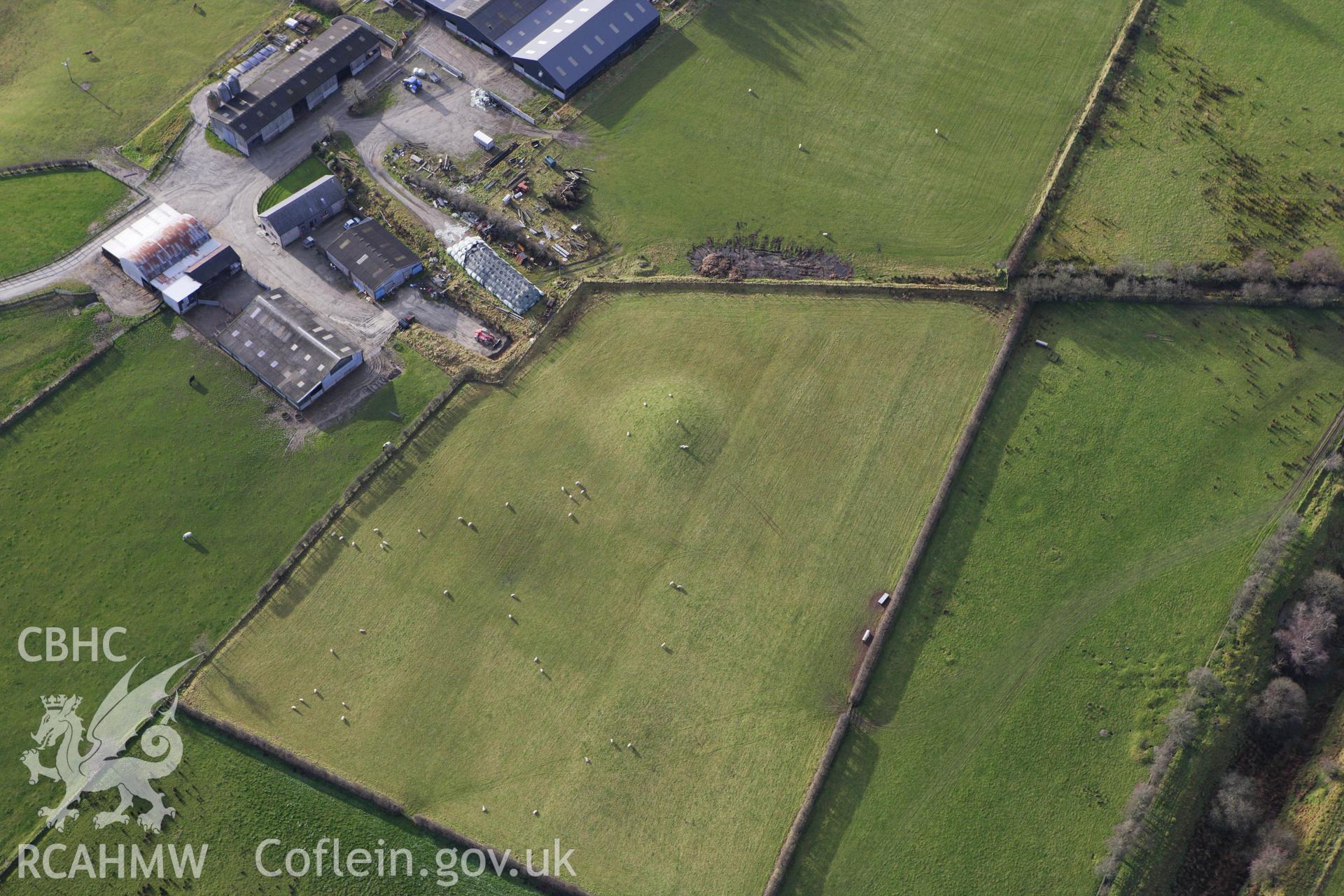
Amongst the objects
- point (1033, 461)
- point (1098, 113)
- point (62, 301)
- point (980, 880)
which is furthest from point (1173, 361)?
point (62, 301)

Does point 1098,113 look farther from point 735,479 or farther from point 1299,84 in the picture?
point 735,479

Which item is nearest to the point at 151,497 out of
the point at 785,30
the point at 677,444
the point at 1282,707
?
the point at 677,444

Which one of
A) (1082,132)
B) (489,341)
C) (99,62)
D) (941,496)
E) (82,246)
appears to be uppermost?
(1082,132)

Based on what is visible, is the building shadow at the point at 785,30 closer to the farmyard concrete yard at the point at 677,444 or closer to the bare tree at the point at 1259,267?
Result: the farmyard concrete yard at the point at 677,444

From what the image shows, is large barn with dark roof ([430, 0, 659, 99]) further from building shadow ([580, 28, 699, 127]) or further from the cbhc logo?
the cbhc logo

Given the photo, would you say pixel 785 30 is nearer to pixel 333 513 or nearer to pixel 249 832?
pixel 333 513

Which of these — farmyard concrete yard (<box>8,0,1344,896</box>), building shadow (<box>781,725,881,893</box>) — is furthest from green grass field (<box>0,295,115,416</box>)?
building shadow (<box>781,725,881,893</box>)
